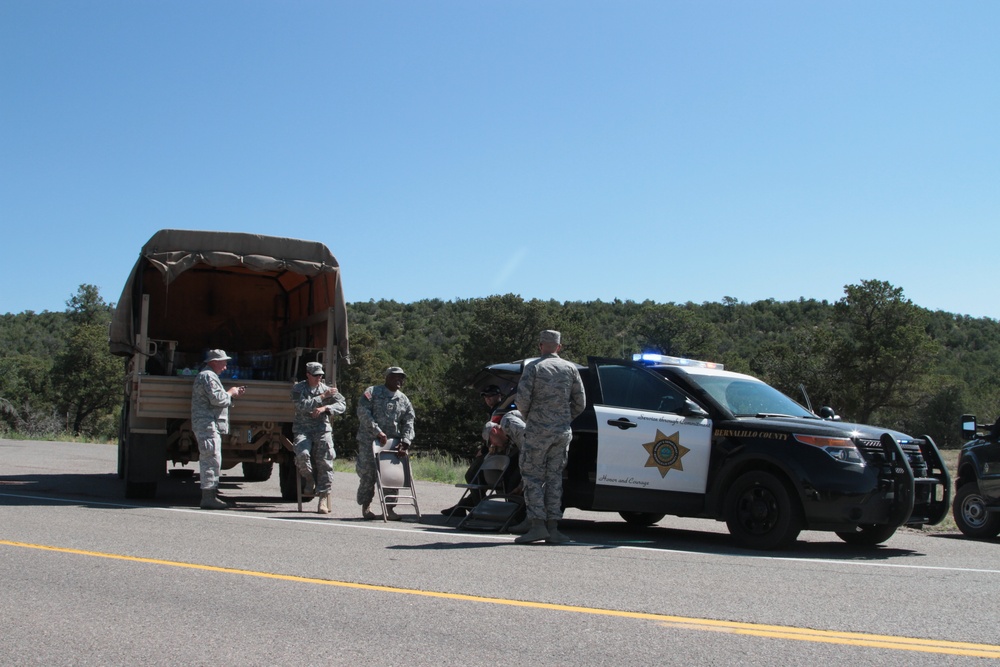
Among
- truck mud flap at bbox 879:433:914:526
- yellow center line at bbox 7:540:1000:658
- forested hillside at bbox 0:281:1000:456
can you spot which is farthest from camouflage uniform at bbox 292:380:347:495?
forested hillside at bbox 0:281:1000:456

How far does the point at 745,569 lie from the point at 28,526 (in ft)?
21.8

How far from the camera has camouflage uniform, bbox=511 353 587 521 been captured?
9180mm

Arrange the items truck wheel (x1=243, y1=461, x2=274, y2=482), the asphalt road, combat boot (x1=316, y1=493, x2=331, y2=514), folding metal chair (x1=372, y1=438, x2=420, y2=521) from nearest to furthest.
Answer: the asphalt road < folding metal chair (x1=372, y1=438, x2=420, y2=521) < combat boot (x1=316, y1=493, x2=331, y2=514) < truck wheel (x1=243, y1=461, x2=274, y2=482)

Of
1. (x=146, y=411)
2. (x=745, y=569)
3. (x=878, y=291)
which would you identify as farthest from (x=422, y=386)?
(x=745, y=569)

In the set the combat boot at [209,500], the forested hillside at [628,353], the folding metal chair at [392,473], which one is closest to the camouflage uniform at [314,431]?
the folding metal chair at [392,473]

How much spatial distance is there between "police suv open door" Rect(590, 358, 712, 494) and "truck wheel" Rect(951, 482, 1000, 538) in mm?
4229

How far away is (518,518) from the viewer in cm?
1046

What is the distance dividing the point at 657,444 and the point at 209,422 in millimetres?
5303

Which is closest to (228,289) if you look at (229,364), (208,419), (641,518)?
(229,364)

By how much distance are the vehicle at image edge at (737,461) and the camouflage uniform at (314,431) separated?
332 cm

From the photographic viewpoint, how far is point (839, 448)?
28.8ft

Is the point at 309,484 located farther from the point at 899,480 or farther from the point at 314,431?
the point at 899,480

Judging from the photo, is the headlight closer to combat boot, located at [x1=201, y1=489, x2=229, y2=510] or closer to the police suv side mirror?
the police suv side mirror

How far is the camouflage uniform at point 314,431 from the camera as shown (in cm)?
1178
